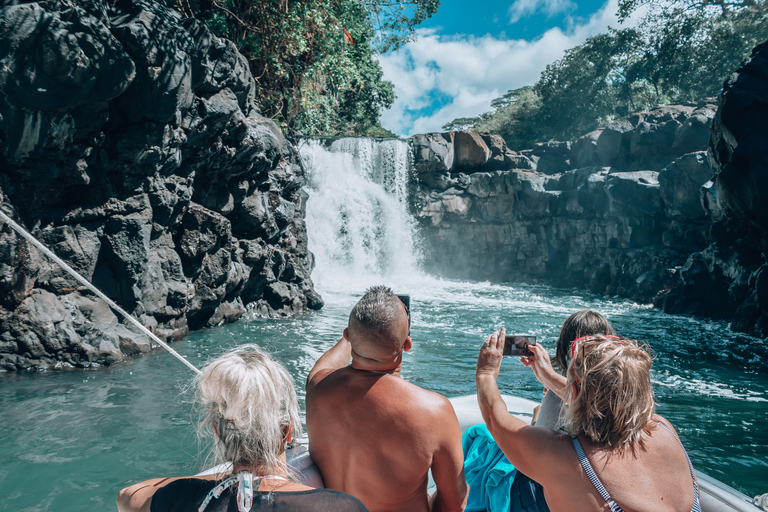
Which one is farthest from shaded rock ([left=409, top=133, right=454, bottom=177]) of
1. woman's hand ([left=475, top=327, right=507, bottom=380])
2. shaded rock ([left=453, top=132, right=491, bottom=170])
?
woman's hand ([left=475, top=327, right=507, bottom=380])

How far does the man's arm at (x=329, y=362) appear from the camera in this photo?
1.95 m

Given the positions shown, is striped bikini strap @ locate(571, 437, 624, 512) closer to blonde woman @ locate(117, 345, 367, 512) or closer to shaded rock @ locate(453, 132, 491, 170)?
blonde woman @ locate(117, 345, 367, 512)

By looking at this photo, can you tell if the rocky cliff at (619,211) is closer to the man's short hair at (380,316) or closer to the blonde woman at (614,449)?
the blonde woman at (614,449)

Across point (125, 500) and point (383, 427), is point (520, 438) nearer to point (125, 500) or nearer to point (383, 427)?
point (383, 427)

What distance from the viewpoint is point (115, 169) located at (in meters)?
7.21

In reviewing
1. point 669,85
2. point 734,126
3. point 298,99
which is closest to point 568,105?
point 669,85

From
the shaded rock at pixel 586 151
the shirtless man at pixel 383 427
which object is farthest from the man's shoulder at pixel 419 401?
the shaded rock at pixel 586 151

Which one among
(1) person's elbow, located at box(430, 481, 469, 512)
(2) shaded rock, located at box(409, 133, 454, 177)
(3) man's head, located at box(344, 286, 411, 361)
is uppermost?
(2) shaded rock, located at box(409, 133, 454, 177)

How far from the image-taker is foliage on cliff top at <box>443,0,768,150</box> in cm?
2470

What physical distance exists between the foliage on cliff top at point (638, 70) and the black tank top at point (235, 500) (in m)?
30.9

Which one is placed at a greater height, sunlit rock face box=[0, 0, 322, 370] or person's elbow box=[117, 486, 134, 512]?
sunlit rock face box=[0, 0, 322, 370]

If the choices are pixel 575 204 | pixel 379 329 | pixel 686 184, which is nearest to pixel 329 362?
pixel 379 329

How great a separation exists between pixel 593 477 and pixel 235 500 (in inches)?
41.4

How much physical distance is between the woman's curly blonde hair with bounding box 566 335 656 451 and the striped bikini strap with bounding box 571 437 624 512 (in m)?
0.04
